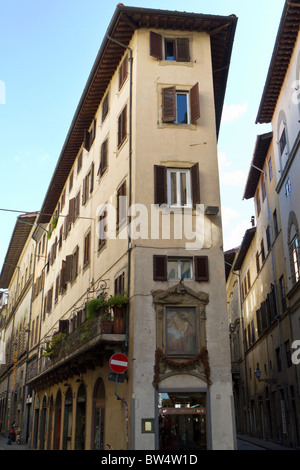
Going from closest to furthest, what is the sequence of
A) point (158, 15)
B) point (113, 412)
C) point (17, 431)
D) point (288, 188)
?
point (113, 412)
point (158, 15)
point (288, 188)
point (17, 431)

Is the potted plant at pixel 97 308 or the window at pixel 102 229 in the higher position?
the window at pixel 102 229

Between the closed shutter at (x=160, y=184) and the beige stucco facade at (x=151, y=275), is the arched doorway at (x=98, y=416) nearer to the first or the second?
the beige stucco facade at (x=151, y=275)

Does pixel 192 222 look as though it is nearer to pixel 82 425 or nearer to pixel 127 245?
pixel 127 245

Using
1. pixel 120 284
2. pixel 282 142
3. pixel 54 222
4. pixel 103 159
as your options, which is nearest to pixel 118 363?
pixel 120 284

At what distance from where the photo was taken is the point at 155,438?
1541cm

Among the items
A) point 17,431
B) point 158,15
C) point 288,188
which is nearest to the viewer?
point 158,15

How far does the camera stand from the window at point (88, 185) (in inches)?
997

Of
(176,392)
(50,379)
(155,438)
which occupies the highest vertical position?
(50,379)

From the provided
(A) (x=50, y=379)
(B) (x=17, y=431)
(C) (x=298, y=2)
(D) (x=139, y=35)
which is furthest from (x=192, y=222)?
(B) (x=17, y=431)

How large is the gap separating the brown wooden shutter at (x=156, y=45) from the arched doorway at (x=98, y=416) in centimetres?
1226

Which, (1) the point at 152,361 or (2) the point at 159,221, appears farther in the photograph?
(2) the point at 159,221

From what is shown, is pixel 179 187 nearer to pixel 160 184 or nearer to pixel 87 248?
pixel 160 184

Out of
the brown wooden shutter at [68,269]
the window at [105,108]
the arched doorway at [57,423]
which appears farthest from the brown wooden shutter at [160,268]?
the arched doorway at [57,423]

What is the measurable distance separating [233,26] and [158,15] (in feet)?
9.79
